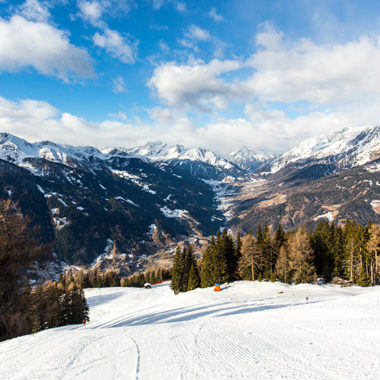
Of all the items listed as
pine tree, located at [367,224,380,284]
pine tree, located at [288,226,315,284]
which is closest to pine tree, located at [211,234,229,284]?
pine tree, located at [288,226,315,284]

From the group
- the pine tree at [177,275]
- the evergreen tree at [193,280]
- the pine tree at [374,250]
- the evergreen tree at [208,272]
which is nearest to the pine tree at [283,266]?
the pine tree at [374,250]

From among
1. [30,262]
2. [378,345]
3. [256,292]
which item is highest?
[30,262]

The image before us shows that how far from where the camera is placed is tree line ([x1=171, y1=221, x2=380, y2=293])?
5097cm

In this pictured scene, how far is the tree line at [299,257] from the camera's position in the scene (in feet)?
167

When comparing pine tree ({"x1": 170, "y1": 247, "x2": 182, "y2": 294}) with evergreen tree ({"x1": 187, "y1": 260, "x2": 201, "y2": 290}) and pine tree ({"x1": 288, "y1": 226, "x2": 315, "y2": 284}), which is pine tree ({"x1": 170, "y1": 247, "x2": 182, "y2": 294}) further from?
pine tree ({"x1": 288, "y1": 226, "x2": 315, "y2": 284})

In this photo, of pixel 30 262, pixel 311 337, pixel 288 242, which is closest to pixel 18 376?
pixel 30 262

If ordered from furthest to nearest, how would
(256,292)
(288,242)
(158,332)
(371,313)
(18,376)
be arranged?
(288,242) → (256,292) → (371,313) → (158,332) → (18,376)

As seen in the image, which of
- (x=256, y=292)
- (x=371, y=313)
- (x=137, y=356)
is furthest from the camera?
(x=256, y=292)

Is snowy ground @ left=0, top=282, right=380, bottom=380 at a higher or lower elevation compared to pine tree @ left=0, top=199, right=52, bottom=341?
lower

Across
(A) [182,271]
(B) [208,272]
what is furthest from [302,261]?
(A) [182,271]

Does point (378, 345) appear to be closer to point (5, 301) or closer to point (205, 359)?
point (205, 359)

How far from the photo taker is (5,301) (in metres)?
19.3

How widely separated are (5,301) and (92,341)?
10.7 metres

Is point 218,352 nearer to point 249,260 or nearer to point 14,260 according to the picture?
point 14,260
